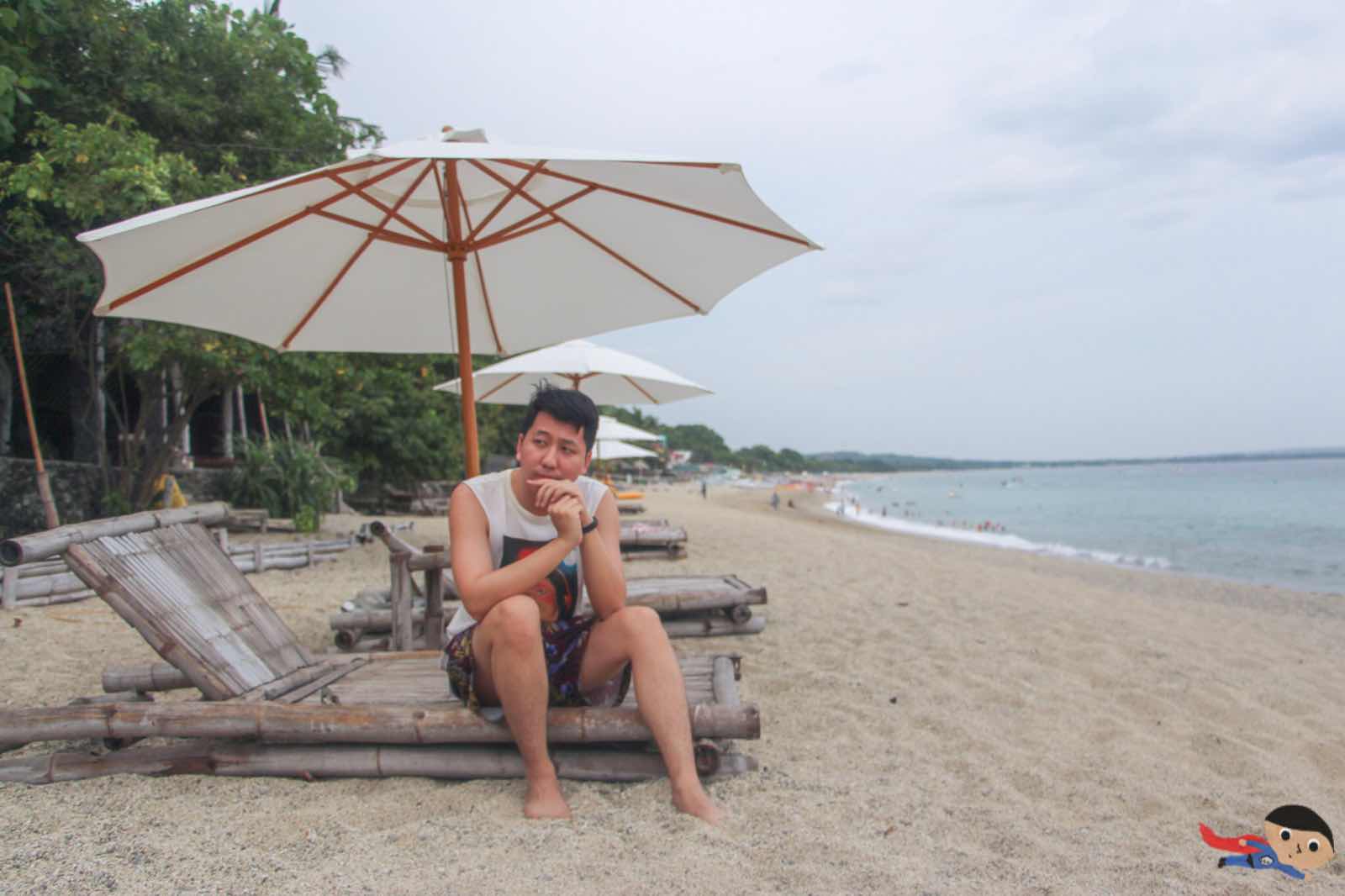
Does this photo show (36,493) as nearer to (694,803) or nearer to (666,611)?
(666,611)

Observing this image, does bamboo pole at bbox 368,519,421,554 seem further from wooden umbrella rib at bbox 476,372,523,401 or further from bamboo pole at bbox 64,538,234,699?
wooden umbrella rib at bbox 476,372,523,401

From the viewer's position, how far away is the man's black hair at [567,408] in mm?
2398

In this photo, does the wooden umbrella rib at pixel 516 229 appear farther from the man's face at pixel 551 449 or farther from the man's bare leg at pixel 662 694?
the man's bare leg at pixel 662 694

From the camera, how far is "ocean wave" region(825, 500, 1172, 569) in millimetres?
16031

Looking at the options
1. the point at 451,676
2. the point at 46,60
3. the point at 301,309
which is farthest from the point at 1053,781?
the point at 46,60

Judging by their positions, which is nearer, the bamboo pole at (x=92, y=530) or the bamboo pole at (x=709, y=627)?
the bamboo pole at (x=92, y=530)

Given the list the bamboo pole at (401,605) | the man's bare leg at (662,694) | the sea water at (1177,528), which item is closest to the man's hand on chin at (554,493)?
the man's bare leg at (662,694)

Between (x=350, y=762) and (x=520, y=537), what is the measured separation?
3.10 ft

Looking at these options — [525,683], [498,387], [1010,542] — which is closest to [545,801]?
[525,683]

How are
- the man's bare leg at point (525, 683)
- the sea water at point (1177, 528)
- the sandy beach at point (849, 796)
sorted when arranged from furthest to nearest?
the sea water at point (1177, 528)
the man's bare leg at point (525, 683)
the sandy beach at point (849, 796)

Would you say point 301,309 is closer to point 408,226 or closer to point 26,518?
point 408,226

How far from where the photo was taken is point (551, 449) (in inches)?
93.9

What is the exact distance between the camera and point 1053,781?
2.85 metres

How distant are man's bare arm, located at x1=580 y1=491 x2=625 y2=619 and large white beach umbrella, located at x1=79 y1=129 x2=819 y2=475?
113cm
